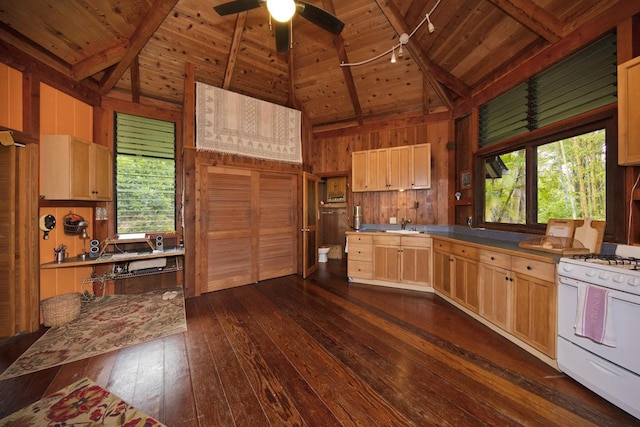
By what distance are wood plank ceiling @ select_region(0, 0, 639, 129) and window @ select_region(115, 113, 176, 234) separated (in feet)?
1.57

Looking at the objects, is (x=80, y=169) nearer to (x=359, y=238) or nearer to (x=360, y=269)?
(x=359, y=238)

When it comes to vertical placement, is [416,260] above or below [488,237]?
below

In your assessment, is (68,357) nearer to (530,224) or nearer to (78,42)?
(78,42)

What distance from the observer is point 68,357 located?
2.16 m

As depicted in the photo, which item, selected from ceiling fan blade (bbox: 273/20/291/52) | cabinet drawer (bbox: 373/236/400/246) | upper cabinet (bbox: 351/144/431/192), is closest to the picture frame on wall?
upper cabinet (bbox: 351/144/431/192)

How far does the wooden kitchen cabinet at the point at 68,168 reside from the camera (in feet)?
9.42

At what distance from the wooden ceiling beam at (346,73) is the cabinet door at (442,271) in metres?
3.07

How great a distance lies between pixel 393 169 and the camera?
175 inches

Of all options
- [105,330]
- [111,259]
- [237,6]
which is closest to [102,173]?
[111,259]

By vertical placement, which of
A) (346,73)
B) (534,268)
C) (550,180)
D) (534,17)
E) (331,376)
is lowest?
(331,376)

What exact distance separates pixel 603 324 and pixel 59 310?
16.4 feet

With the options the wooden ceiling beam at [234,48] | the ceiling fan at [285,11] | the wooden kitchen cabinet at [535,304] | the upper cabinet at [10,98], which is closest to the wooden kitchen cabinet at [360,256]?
the wooden kitchen cabinet at [535,304]

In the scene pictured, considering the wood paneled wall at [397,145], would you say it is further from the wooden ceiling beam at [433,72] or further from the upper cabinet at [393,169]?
the wooden ceiling beam at [433,72]

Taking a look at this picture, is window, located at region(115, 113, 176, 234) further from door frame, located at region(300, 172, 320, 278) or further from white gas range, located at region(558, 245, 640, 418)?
white gas range, located at region(558, 245, 640, 418)
